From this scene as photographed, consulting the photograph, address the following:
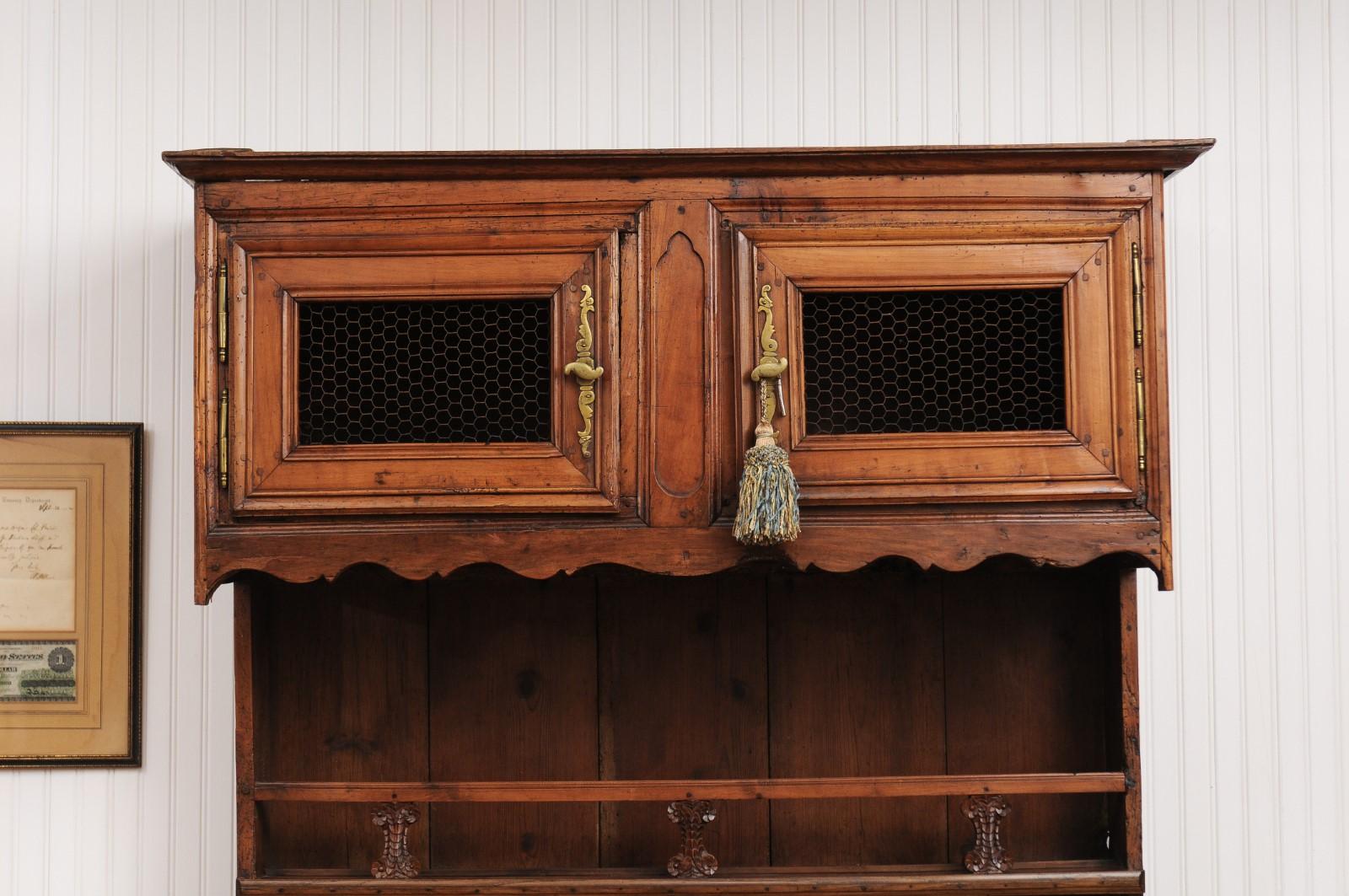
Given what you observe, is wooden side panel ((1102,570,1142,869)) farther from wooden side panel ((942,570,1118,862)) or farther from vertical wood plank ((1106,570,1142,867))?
wooden side panel ((942,570,1118,862))

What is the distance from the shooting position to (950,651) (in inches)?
63.9

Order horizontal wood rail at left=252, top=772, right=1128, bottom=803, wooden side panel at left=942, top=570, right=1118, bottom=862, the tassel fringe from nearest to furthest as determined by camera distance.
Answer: the tassel fringe, horizontal wood rail at left=252, top=772, right=1128, bottom=803, wooden side panel at left=942, top=570, right=1118, bottom=862

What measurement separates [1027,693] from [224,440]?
114 cm

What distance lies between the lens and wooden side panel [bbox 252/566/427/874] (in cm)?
161

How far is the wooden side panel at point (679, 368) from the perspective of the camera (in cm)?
135

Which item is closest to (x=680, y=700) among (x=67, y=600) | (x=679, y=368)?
(x=679, y=368)

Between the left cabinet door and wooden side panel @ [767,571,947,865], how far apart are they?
17.5 inches

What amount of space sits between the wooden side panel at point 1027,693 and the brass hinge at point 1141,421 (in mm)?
307

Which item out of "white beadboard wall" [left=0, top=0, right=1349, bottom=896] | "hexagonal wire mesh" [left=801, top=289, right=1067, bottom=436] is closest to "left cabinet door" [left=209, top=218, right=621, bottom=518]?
"hexagonal wire mesh" [left=801, top=289, right=1067, bottom=436]

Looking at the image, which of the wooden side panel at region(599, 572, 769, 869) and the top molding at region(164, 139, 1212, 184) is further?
the wooden side panel at region(599, 572, 769, 869)

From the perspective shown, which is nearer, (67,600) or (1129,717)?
(1129,717)

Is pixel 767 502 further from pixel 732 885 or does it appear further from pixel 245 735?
pixel 245 735

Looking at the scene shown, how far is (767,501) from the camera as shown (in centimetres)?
129

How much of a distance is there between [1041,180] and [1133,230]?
13 cm
